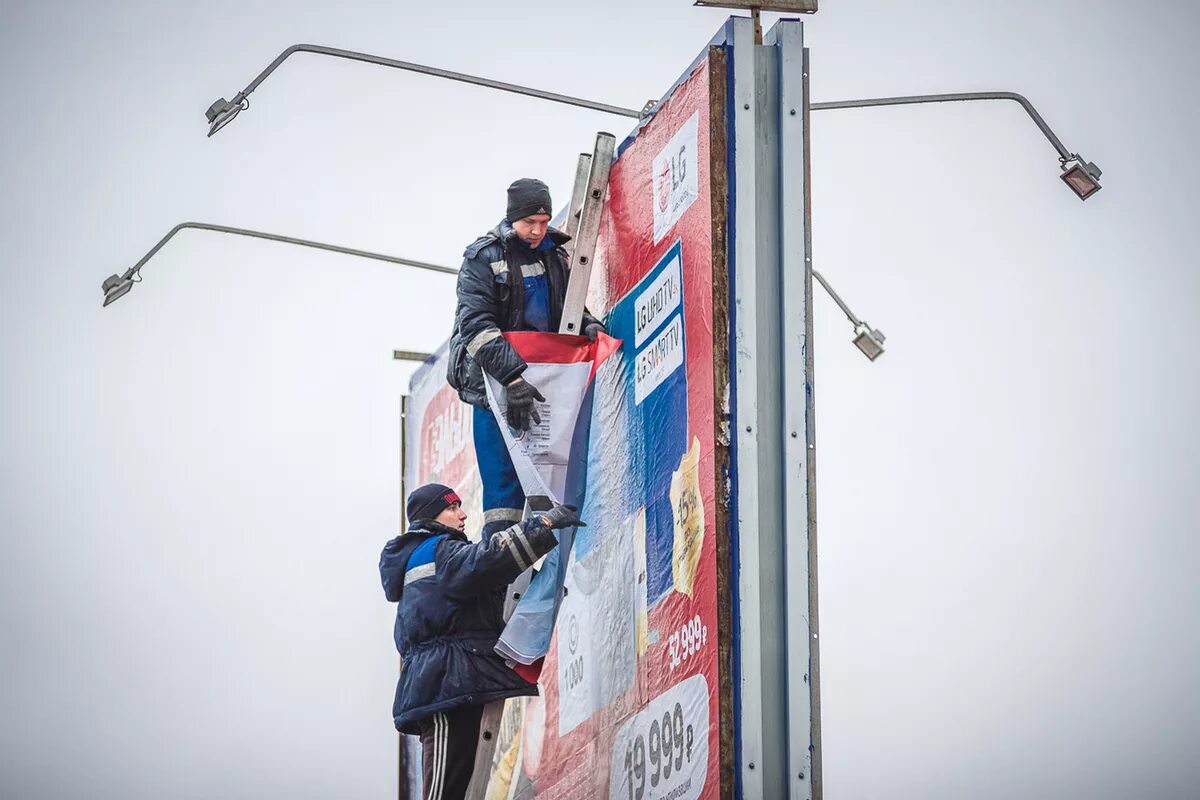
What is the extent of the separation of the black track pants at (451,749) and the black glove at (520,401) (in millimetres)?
1720

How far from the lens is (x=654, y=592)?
7172 mm

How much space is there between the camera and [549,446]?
8055 millimetres

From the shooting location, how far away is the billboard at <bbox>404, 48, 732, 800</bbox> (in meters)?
6.61

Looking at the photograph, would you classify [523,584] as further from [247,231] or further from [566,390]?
[247,231]

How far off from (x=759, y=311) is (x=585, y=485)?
189cm

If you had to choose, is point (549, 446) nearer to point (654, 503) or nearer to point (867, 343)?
point (654, 503)

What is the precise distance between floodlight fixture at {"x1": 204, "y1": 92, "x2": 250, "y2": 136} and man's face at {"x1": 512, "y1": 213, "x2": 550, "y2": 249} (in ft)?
9.20

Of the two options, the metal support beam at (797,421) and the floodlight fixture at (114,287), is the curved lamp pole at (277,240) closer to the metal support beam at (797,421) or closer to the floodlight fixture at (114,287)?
the floodlight fixture at (114,287)

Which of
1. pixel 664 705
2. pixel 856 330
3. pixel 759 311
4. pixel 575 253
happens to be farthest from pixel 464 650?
pixel 856 330

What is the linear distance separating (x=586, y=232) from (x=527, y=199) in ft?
1.17

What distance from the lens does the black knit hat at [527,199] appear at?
7949 millimetres

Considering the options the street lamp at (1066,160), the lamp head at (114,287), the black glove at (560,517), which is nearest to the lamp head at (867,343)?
the street lamp at (1066,160)

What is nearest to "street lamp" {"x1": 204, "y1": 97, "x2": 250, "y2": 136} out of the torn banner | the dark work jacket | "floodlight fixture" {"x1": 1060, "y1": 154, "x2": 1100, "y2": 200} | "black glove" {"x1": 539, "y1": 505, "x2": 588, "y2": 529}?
the dark work jacket

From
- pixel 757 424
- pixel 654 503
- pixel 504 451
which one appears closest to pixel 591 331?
pixel 504 451
